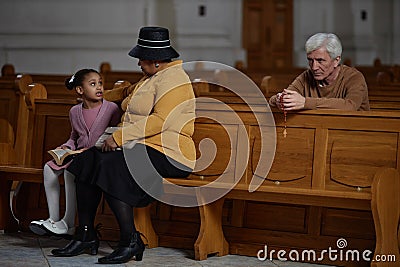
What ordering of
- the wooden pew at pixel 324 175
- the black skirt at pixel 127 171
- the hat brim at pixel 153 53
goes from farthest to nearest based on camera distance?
1. the hat brim at pixel 153 53
2. the black skirt at pixel 127 171
3. the wooden pew at pixel 324 175

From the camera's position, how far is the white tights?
19.2 ft

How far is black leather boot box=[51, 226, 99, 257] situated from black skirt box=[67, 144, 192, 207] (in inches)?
12.6

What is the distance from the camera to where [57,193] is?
5938 millimetres

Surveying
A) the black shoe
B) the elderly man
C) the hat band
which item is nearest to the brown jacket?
the elderly man

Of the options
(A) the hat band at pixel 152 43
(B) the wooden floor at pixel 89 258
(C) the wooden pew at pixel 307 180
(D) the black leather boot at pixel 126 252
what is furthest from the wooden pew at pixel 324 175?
(A) the hat band at pixel 152 43

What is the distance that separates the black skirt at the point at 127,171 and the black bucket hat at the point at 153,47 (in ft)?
1.73

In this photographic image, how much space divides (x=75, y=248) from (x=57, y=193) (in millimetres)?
385

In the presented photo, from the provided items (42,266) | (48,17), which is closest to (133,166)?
(42,266)

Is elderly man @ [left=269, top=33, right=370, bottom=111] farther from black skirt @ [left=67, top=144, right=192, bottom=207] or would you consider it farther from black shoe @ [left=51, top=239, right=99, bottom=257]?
black shoe @ [left=51, top=239, right=99, bottom=257]

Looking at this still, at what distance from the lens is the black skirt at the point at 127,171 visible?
5.55 metres

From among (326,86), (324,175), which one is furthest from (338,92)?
(324,175)

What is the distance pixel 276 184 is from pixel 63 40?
8.08 metres

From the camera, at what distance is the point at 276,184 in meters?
5.75

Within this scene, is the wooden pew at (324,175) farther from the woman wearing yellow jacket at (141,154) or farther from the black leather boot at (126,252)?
the black leather boot at (126,252)
